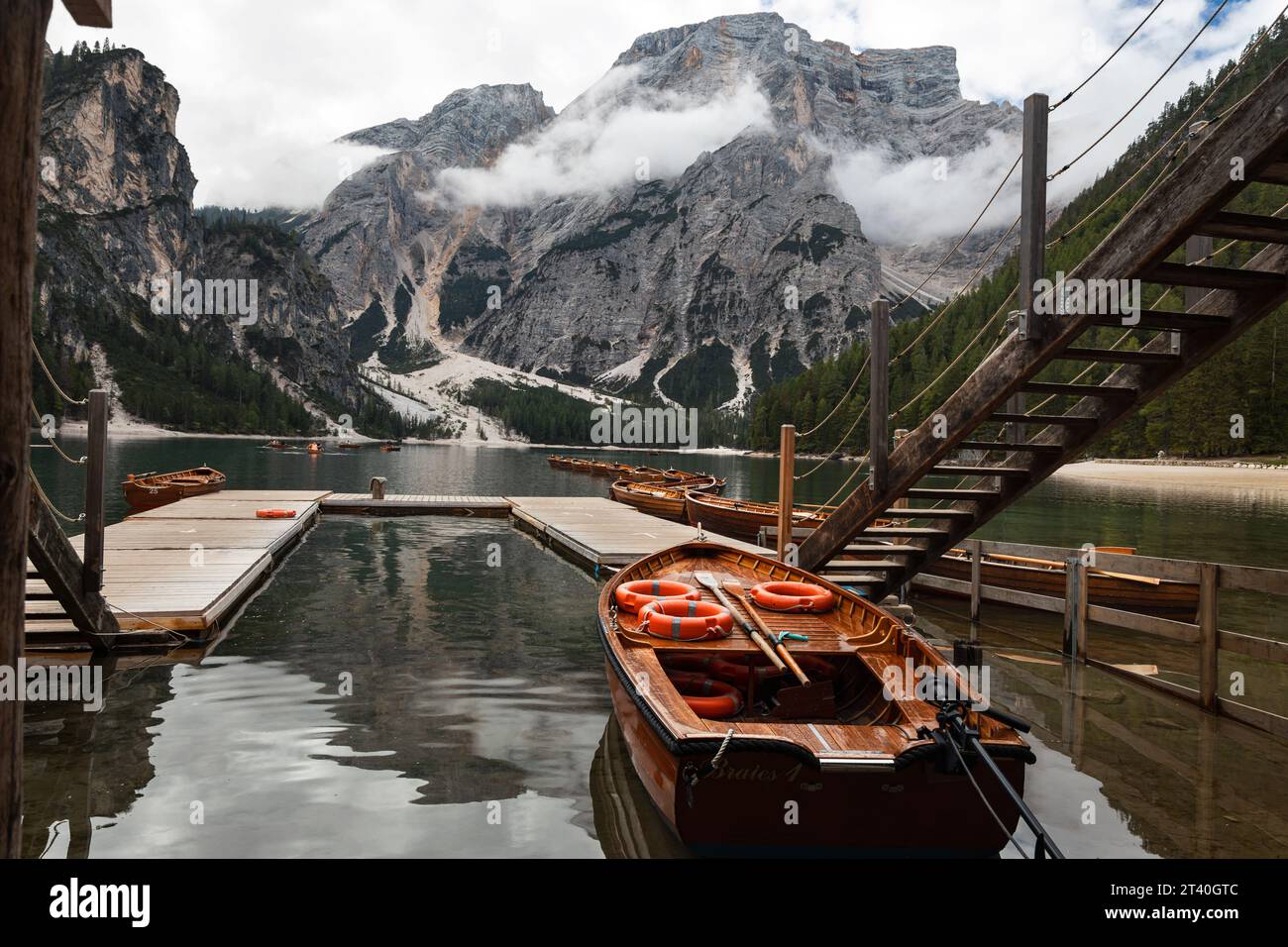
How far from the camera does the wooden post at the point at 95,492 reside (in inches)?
448

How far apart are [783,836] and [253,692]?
820 cm

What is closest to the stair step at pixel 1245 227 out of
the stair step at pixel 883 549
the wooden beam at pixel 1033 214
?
the wooden beam at pixel 1033 214

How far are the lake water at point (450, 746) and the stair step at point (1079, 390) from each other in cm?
425

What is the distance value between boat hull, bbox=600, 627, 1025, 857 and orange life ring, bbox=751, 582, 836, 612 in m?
4.43

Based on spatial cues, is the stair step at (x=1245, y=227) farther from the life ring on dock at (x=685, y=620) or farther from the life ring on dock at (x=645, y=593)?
the life ring on dock at (x=645, y=593)

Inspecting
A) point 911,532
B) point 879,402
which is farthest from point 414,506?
point 879,402

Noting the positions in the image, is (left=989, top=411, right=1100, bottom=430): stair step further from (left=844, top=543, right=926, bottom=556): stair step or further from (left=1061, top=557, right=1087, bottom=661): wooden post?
(left=844, top=543, right=926, bottom=556): stair step

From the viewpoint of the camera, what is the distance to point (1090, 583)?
17641 mm

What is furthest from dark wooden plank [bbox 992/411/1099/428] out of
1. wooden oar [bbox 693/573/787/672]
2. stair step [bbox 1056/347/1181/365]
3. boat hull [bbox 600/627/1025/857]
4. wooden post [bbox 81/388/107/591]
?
wooden post [bbox 81/388/107/591]

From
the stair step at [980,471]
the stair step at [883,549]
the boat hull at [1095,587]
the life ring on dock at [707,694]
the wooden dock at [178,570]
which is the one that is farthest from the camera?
the boat hull at [1095,587]

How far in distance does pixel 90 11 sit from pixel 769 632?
8.01 m

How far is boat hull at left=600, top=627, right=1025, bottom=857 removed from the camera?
574 cm
